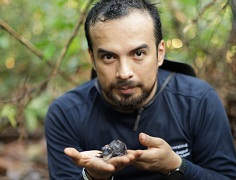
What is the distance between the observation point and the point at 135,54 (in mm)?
2832

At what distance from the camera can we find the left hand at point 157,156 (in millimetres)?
2406

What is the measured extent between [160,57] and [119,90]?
0.44m

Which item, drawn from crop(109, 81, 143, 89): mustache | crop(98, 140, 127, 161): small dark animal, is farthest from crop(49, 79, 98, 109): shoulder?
crop(98, 140, 127, 161): small dark animal

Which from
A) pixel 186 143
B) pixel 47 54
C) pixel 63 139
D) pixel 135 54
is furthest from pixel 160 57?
pixel 47 54

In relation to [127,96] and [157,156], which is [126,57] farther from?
[157,156]

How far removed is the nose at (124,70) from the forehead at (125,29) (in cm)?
13

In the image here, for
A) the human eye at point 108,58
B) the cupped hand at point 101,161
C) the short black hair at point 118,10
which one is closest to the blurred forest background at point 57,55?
the short black hair at point 118,10

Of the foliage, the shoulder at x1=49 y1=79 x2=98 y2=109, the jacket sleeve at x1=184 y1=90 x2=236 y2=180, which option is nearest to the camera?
the jacket sleeve at x1=184 y1=90 x2=236 y2=180

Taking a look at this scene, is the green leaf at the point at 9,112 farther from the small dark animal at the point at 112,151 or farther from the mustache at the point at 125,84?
the small dark animal at the point at 112,151

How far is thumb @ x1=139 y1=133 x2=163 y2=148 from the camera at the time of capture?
7.58ft

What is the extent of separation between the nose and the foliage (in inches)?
29.5

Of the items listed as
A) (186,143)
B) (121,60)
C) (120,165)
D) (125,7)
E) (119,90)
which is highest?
(125,7)

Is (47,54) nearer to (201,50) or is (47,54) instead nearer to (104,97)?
(104,97)

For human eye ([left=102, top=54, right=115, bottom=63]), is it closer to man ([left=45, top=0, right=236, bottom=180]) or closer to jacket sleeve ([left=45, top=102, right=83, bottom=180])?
man ([left=45, top=0, right=236, bottom=180])
